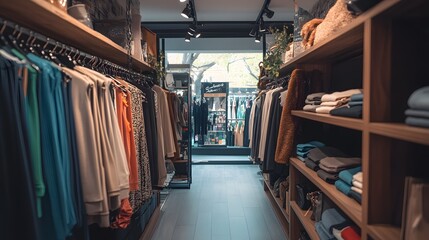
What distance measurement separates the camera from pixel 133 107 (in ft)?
7.00

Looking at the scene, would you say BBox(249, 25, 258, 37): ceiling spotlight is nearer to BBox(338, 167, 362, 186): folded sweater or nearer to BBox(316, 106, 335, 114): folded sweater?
BBox(316, 106, 335, 114): folded sweater

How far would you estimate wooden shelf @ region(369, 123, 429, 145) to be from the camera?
35.0 inches

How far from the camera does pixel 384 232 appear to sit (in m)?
1.19

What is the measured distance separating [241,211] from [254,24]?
315 cm

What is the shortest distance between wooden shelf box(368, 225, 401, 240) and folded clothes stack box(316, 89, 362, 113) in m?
0.73

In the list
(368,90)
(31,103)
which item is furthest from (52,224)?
(368,90)

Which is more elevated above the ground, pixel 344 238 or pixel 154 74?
pixel 154 74

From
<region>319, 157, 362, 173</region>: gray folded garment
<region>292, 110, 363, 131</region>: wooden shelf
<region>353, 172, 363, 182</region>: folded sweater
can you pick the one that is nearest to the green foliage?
<region>292, 110, 363, 131</region>: wooden shelf

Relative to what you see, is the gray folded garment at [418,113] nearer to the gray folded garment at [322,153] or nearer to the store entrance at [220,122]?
the gray folded garment at [322,153]

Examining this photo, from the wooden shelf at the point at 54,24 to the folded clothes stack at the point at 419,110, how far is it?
→ 134 cm

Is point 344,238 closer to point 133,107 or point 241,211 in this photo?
point 133,107

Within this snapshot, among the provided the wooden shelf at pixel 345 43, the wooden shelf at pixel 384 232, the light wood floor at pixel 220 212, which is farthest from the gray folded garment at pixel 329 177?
the light wood floor at pixel 220 212

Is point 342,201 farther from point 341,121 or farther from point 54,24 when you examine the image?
point 54,24

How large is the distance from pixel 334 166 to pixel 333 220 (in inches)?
11.9
